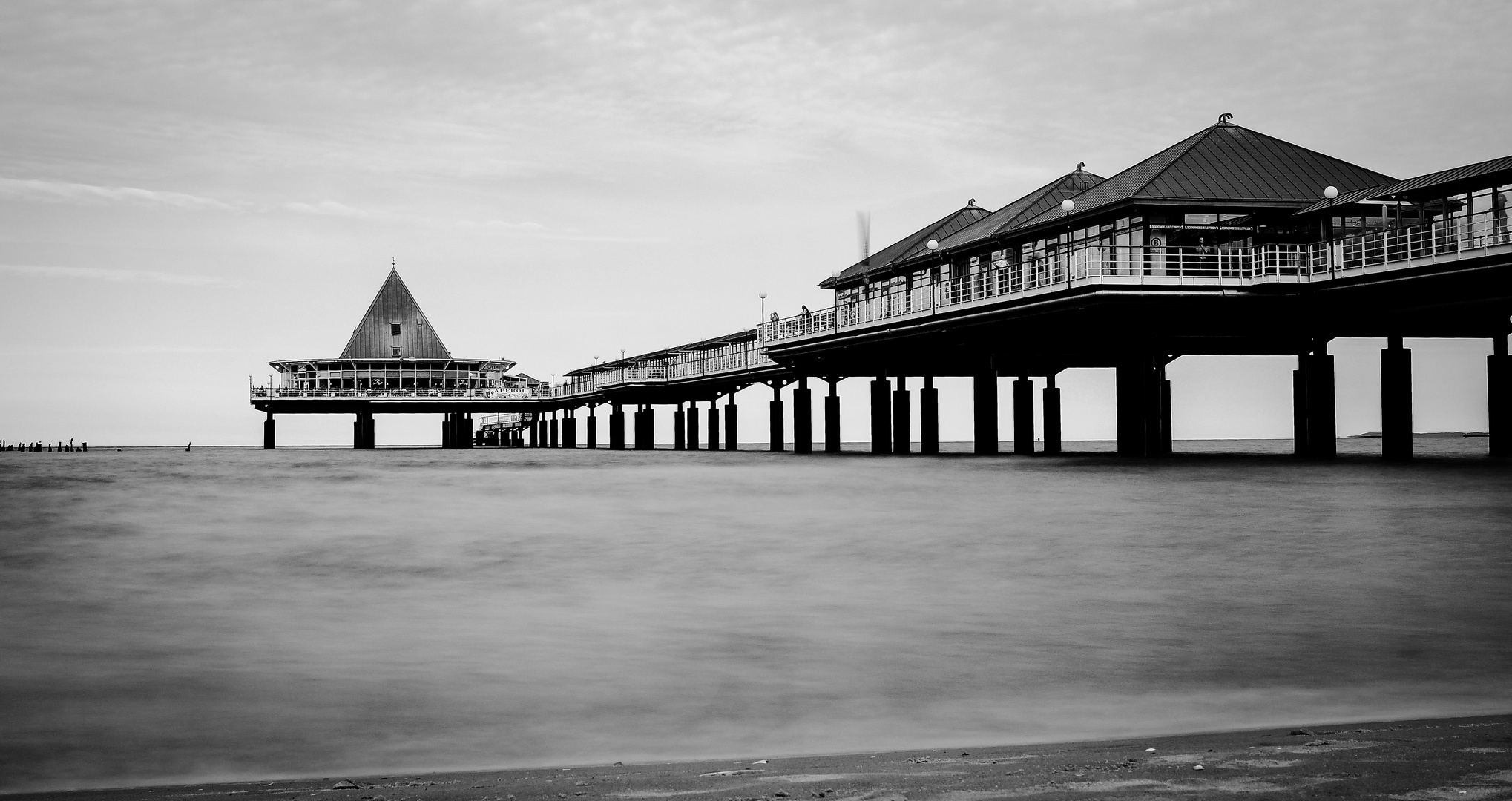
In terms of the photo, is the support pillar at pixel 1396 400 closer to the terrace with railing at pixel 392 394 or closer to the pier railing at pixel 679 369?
the pier railing at pixel 679 369

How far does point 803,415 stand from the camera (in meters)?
68.5

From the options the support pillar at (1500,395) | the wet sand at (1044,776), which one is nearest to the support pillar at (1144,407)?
the support pillar at (1500,395)


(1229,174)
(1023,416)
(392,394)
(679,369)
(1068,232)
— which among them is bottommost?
(1023,416)

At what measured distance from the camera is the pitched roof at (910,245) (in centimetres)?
6391

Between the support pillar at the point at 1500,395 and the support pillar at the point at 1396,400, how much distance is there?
338 centimetres

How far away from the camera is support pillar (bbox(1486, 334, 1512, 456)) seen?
42219 millimetres

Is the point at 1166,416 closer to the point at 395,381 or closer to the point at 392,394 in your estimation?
the point at 392,394

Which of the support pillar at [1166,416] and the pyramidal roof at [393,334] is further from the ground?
the pyramidal roof at [393,334]

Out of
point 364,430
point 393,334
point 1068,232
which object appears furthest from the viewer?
point 393,334

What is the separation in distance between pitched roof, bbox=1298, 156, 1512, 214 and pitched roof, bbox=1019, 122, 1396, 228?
466cm

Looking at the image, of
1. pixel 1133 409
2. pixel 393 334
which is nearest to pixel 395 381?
pixel 393 334

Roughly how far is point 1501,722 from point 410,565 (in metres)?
15.0

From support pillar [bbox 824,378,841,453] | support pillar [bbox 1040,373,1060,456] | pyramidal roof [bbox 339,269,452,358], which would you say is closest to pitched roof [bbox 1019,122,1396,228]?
support pillar [bbox 1040,373,1060,456]

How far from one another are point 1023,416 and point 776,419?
27699 mm
